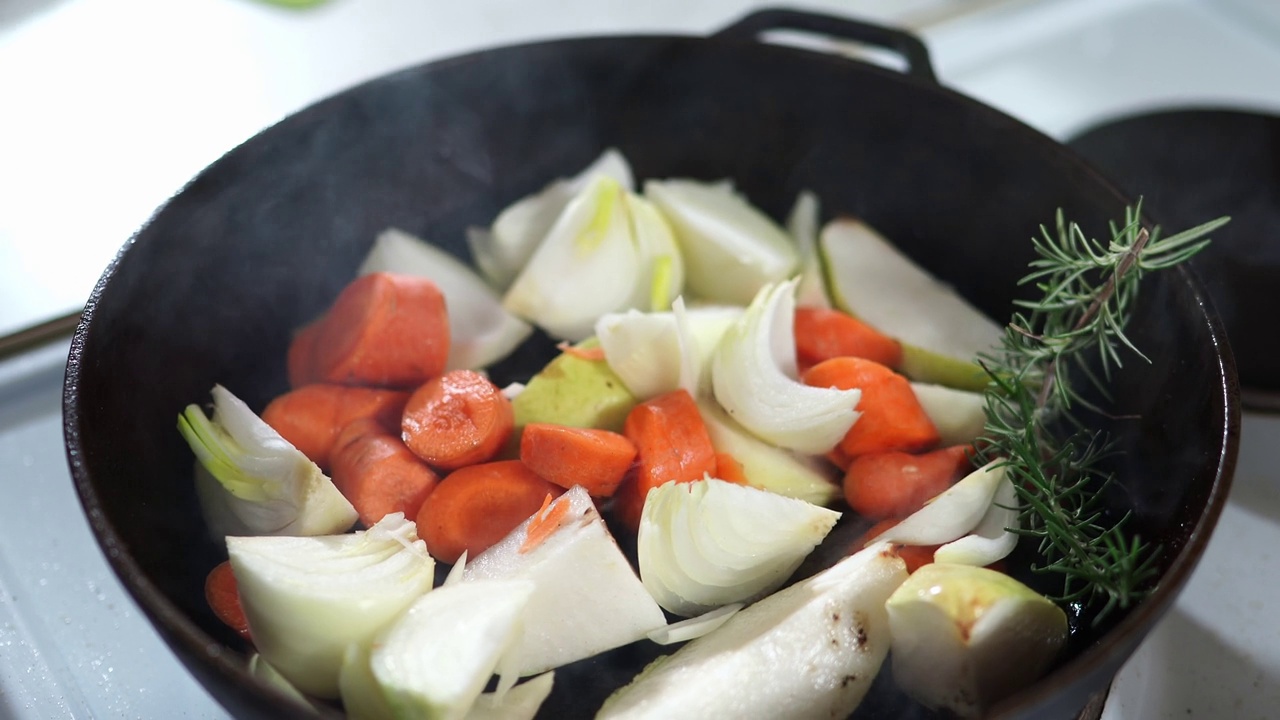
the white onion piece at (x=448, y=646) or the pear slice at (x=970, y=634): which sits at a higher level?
the white onion piece at (x=448, y=646)

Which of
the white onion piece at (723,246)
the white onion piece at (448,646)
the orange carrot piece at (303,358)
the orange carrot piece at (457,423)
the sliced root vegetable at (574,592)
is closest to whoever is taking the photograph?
the white onion piece at (448,646)

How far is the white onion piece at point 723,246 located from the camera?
112cm

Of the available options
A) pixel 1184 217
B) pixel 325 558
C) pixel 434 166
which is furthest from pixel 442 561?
pixel 1184 217

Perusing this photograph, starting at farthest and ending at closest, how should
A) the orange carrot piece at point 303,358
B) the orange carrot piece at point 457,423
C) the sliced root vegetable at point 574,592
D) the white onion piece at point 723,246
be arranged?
1. the white onion piece at point 723,246
2. the orange carrot piece at point 303,358
3. the orange carrot piece at point 457,423
4. the sliced root vegetable at point 574,592

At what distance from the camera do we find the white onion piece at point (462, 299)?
1065 mm

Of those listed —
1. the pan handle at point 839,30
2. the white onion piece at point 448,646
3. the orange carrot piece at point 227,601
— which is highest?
the pan handle at point 839,30

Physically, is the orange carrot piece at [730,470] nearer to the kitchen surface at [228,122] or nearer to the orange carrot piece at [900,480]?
the orange carrot piece at [900,480]

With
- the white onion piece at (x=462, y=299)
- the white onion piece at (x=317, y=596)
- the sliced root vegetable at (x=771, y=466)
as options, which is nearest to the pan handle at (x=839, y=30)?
the white onion piece at (x=462, y=299)

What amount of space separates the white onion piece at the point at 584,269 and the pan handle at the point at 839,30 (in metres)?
0.31

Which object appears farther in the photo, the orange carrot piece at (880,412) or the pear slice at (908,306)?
the pear slice at (908,306)

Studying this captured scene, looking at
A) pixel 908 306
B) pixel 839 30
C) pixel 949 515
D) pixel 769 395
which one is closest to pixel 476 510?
pixel 769 395

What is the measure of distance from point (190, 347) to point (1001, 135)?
0.88 metres

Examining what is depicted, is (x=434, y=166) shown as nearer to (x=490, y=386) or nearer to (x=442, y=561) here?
(x=490, y=386)

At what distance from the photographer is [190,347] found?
0.99 metres
